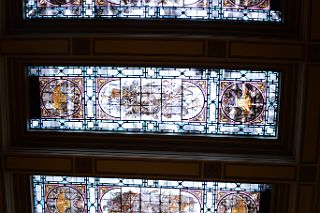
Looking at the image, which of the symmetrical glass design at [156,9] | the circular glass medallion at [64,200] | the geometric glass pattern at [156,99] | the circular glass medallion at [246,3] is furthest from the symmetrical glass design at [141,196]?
the circular glass medallion at [246,3]

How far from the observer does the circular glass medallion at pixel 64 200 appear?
7293 millimetres

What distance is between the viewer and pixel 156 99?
700 cm

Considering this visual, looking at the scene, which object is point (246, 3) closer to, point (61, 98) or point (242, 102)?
point (242, 102)

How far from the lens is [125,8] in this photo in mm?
6832

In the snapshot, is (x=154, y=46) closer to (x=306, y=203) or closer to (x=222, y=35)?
(x=222, y=35)

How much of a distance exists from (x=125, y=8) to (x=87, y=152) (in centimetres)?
205

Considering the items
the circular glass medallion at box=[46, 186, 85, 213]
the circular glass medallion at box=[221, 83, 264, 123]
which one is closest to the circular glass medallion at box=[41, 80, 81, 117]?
the circular glass medallion at box=[46, 186, 85, 213]

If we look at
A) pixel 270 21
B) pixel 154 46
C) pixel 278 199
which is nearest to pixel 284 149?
pixel 278 199

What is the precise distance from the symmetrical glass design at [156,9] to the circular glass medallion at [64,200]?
2521 millimetres

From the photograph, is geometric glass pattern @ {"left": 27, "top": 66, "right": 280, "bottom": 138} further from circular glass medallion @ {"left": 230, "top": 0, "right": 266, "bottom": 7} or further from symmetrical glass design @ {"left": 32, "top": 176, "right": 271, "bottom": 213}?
circular glass medallion @ {"left": 230, "top": 0, "right": 266, "bottom": 7}

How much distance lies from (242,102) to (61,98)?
2.56 meters

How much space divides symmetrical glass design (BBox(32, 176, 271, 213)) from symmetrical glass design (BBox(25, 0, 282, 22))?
234cm

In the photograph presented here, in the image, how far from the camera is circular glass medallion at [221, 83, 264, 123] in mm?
6883

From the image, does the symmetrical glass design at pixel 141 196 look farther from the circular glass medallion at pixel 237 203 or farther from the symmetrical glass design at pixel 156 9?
the symmetrical glass design at pixel 156 9
